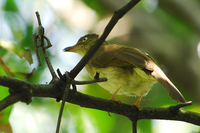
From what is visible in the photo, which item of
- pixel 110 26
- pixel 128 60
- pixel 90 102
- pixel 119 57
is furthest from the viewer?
pixel 119 57

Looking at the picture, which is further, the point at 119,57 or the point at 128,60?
the point at 119,57

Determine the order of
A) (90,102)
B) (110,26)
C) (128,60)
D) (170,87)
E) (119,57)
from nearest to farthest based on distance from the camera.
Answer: (110,26)
(90,102)
(170,87)
(128,60)
(119,57)

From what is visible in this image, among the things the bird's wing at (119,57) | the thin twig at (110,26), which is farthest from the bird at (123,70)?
the thin twig at (110,26)

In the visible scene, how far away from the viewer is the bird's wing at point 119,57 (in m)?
3.36

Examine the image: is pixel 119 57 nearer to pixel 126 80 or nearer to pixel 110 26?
pixel 126 80

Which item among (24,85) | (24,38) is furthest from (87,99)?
(24,38)

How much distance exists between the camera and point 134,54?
3.54 m

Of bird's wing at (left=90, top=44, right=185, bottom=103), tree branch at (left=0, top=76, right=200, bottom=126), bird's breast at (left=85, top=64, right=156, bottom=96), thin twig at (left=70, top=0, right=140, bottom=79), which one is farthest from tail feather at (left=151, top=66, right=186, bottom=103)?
thin twig at (left=70, top=0, right=140, bottom=79)

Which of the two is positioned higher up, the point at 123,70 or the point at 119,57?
the point at 119,57

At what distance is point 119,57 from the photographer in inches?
142

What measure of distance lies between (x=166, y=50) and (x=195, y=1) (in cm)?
171

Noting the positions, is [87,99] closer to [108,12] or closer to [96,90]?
[96,90]

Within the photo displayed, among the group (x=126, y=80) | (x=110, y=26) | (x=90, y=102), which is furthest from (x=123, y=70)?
(x=110, y=26)

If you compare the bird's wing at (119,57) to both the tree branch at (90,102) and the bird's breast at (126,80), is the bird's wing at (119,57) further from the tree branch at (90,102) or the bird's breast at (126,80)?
the tree branch at (90,102)
